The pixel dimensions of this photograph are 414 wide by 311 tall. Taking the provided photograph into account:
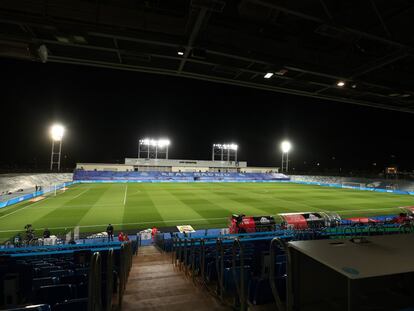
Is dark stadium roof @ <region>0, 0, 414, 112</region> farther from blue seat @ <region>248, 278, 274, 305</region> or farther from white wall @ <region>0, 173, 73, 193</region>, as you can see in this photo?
white wall @ <region>0, 173, 73, 193</region>

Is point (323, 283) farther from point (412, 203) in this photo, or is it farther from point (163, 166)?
point (163, 166)

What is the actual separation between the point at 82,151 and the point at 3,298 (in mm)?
89795

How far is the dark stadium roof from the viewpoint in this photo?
3508 mm

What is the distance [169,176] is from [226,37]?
60736mm

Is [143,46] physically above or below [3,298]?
above

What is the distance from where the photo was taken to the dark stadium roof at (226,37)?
3.51 m

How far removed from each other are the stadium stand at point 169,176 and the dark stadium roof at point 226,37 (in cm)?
5619

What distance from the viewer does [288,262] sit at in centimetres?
200

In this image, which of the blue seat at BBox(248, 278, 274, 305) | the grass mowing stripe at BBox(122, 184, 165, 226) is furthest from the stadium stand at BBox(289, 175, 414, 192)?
the blue seat at BBox(248, 278, 274, 305)

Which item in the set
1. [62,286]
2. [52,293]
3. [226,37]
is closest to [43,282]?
[52,293]

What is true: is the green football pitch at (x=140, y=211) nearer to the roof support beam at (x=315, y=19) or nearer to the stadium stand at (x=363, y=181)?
the stadium stand at (x=363, y=181)

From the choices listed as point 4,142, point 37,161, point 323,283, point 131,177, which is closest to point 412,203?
point 323,283

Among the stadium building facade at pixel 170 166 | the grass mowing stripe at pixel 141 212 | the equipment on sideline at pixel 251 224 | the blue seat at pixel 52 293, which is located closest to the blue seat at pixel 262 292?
the blue seat at pixel 52 293

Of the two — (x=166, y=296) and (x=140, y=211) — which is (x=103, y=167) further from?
(x=166, y=296)
